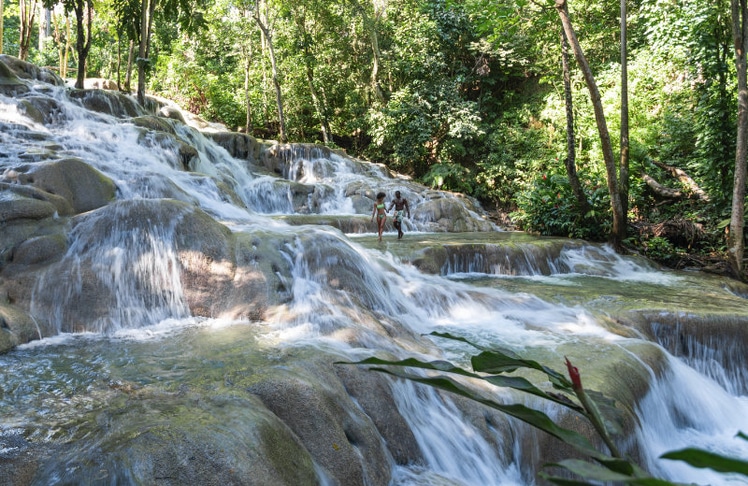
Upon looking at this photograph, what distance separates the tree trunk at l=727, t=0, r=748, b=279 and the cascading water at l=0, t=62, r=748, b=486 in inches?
32.9

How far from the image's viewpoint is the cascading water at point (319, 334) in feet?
10.6

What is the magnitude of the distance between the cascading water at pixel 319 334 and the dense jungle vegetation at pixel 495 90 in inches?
115

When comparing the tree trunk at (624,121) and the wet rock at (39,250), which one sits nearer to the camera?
the wet rock at (39,250)

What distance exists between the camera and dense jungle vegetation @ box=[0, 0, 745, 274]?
1117 centimetres

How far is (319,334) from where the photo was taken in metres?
5.08

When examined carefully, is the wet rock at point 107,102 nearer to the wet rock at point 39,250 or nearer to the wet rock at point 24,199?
the wet rock at point 24,199

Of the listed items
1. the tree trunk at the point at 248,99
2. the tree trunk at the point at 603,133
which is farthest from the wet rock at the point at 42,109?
the tree trunk at the point at 603,133

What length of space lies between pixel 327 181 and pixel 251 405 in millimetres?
15204

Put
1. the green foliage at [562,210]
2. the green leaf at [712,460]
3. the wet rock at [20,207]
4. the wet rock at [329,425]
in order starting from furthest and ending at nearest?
the green foliage at [562,210] < the wet rock at [20,207] < the wet rock at [329,425] < the green leaf at [712,460]

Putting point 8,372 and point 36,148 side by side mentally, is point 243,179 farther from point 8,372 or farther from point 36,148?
point 8,372

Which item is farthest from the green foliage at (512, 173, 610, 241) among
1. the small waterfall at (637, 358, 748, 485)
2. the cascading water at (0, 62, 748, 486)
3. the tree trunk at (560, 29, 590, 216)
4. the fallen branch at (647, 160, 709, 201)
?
the small waterfall at (637, 358, 748, 485)

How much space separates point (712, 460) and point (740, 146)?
10716 millimetres

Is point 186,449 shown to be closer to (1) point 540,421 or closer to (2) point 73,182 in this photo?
(1) point 540,421

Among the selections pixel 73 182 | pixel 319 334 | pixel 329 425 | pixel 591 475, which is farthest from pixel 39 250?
pixel 591 475
